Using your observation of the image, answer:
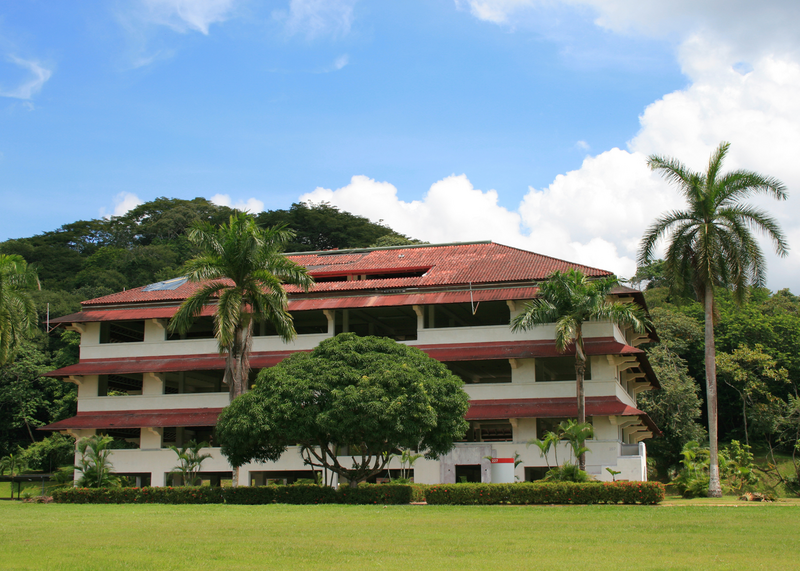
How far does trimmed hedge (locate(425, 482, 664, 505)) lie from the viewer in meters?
24.4

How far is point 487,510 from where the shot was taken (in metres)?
22.4

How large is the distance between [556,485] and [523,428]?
989 centimetres

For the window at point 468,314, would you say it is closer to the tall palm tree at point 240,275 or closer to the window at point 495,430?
Result: the window at point 495,430

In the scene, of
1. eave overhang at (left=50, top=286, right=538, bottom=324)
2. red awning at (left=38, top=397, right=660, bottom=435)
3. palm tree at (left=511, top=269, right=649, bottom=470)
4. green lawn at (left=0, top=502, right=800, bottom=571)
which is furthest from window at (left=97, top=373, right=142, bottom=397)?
palm tree at (left=511, top=269, right=649, bottom=470)

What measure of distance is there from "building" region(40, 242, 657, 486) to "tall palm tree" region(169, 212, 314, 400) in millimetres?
5574

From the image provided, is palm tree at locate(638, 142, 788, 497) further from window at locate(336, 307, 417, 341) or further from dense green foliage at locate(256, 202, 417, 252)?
dense green foliage at locate(256, 202, 417, 252)

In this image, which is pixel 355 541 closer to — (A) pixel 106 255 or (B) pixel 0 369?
(B) pixel 0 369

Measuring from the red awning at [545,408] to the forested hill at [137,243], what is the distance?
37743 mm

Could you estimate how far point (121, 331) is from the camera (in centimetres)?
4375

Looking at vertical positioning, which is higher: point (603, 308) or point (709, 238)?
point (709, 238)

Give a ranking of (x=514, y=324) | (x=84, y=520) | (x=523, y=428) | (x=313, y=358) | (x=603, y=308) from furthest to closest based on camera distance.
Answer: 1. (x=523, y=428)
2. (x=514, y=324)
3. (x=603, y=308)
4. (x=313, y=358)
5. (x=84, y=520)

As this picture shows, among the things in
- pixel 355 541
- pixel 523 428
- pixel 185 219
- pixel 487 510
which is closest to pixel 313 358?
pixel 487 510

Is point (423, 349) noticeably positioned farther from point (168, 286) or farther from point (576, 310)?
point (168, 286)

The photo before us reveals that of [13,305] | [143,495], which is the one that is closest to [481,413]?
[143,495]
